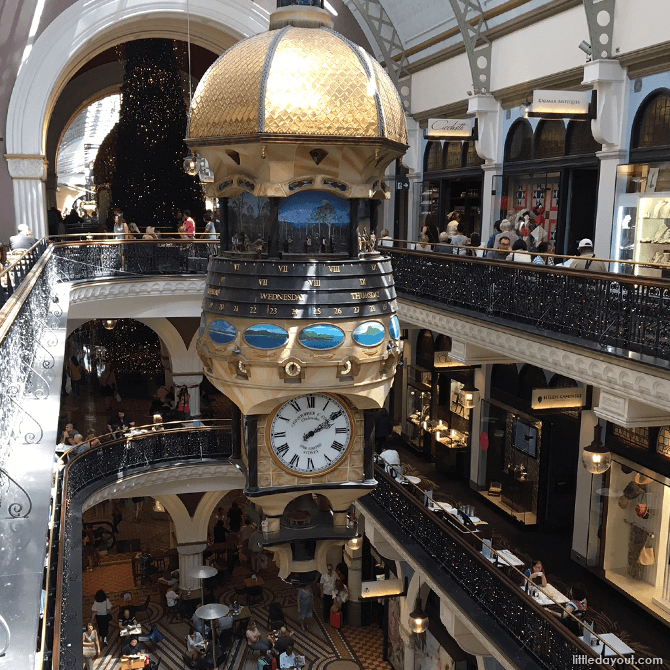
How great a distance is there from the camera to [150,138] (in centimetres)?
1794

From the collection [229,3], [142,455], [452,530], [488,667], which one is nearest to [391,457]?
[452,530]

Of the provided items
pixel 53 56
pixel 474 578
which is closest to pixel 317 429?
pixel 474 578

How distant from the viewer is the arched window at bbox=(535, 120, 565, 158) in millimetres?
11320

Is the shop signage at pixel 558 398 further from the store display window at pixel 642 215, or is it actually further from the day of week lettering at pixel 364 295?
the day of week lettering at pixel 364 295

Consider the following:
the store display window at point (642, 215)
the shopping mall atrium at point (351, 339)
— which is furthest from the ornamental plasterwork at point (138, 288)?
the store display window at point (642, 215)

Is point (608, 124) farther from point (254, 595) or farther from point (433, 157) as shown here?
point (254, 595)

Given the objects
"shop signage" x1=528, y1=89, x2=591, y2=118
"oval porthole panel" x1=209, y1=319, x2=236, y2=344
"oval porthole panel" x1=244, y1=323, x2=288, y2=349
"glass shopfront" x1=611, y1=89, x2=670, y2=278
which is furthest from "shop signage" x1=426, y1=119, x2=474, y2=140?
"oval porthole panel" x1=244, y1=323, x2=288, y2=349

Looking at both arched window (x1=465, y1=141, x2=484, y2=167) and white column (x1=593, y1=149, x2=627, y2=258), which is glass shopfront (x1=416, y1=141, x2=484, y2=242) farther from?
white column (x1=593, y1=149, x2=627, y2=258)

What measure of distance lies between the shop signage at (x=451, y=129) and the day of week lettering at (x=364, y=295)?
27.9 ft

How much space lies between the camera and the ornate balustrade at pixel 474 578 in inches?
304

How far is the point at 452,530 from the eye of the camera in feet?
33.0

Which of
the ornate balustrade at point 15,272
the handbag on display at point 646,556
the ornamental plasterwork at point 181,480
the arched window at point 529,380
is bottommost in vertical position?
the ornamental plasterwork at point 181,480

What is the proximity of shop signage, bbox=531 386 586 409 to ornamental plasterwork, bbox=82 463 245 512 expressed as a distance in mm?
5897

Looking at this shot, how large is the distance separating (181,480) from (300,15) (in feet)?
38.2
